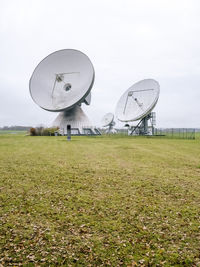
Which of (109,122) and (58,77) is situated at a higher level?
(58,77)

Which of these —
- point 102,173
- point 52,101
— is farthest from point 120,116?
point 102,173

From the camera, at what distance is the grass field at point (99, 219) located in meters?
3.92

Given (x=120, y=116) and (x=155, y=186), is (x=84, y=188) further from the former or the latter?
(x=120, y=116)

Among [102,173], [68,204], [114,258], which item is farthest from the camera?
[102,173]

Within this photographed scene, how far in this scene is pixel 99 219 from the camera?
209 inches

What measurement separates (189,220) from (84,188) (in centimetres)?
362

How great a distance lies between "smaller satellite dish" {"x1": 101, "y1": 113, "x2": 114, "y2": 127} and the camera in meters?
71.0

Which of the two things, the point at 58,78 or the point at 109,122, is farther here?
the point at 109,122

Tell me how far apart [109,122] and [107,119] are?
236cm

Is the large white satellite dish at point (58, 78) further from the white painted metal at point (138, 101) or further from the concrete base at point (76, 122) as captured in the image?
the white painted metal at point (138, 101)

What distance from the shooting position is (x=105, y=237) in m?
4.50

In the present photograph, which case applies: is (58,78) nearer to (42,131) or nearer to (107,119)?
(42,131)

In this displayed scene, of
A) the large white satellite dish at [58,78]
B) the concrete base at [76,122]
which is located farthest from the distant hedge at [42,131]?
the large white satellite dish at [58,78]

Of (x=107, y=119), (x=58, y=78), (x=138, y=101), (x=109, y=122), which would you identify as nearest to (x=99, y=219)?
(x=138, y=101)
